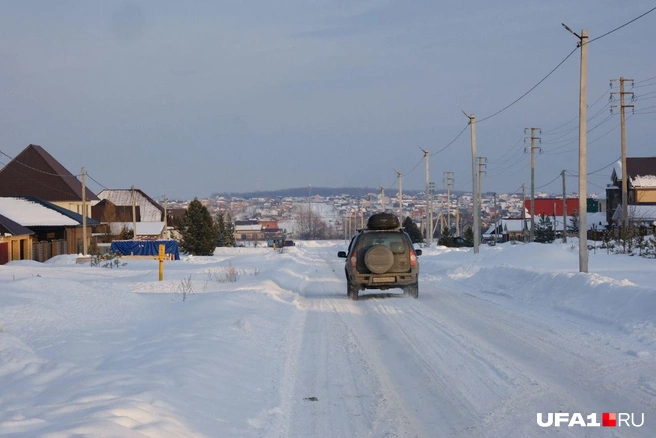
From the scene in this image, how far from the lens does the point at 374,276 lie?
19.3 meters

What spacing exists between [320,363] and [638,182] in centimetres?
7408

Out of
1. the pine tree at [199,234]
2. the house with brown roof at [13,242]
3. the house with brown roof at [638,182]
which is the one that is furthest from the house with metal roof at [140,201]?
the house with brown roof at [638,182]

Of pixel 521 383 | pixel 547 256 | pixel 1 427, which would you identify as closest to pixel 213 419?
pixel 1 427

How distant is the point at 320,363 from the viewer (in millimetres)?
10133

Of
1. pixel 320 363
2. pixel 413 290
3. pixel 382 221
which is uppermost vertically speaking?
pixel 382 221

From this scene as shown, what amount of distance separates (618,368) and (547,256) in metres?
28.7

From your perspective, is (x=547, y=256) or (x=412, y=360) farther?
(x=547, y=256)

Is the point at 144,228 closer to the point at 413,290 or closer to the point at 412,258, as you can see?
the point at 413,290

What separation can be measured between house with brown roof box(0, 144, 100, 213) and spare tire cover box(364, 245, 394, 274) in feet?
200

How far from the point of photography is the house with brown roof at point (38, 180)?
74.5 m

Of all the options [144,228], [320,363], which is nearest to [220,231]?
[144,228]

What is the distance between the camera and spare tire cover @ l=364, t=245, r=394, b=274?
1920cm

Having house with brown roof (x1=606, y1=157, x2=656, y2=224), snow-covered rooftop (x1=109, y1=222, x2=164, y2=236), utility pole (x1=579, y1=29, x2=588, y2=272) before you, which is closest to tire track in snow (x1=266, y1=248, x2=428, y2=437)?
utility pole (x1=579, y1=29, x2=588, y2=272)

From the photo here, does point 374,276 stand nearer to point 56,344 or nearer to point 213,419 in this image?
point 56,344
